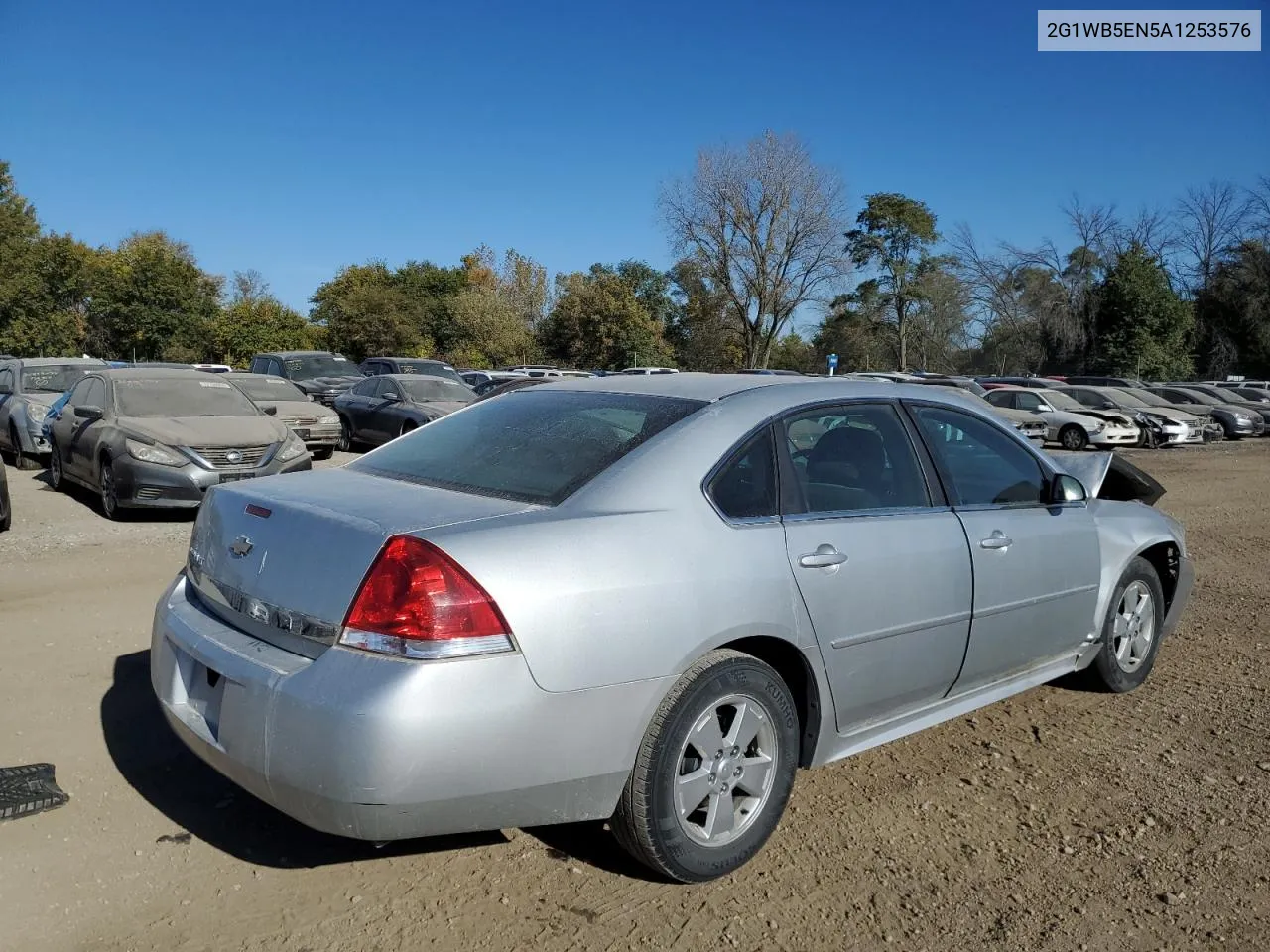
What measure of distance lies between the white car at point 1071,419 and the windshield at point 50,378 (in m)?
18.4

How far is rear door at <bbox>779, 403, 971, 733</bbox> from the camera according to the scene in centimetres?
320

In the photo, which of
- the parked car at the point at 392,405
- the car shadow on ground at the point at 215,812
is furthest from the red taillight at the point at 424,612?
the parked car at the point at 392,405

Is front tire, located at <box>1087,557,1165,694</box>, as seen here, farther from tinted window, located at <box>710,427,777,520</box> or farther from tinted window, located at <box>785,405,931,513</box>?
tinted window, located at <box>710,427,777,520</box>

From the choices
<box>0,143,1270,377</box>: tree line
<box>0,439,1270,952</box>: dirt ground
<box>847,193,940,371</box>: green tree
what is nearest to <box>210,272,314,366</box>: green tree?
<box>0,143,1270,377</box>: tree line

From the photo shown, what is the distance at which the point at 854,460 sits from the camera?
3.70 metres

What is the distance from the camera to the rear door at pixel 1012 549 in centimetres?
377

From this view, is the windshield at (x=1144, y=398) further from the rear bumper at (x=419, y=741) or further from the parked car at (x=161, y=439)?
the rear bumper at (x=419, y=741)

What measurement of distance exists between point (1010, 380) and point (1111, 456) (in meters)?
23.1

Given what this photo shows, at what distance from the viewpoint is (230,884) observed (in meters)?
2.94

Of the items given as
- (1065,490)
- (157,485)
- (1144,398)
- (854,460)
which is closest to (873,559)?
(854,460)

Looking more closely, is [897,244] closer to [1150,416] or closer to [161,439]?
[1150,416]

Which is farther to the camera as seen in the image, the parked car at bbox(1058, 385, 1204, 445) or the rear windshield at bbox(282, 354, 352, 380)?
the parked car at bbox(1058, 385, 1204, 445)

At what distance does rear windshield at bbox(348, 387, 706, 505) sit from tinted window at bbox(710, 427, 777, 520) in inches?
9.8

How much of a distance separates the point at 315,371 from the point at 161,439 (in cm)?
1232
